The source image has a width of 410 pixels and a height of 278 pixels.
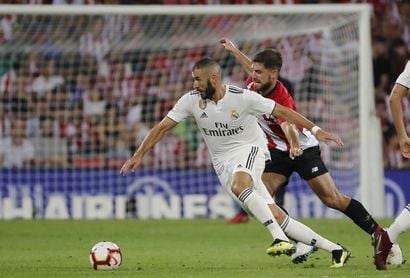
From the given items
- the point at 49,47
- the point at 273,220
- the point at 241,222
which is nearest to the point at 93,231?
the point at 241,222

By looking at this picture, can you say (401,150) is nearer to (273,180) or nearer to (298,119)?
(298,119)

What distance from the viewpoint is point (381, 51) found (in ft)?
73.7

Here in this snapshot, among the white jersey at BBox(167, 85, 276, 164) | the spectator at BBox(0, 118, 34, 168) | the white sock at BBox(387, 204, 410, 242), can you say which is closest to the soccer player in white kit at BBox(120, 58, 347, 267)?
the white jersey at BBox(167, 85, 276, 164)

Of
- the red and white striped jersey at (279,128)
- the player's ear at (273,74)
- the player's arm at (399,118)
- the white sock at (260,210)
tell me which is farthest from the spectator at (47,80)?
the player's arm at (399,118)

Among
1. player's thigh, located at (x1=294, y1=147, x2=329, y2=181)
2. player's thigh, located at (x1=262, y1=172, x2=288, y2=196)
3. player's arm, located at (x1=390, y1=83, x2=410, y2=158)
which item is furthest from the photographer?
player's thigh, located at (x1=262, y1=172, x2=288, y2=196)

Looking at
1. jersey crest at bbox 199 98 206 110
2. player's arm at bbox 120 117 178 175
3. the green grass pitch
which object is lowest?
the green grass pitch

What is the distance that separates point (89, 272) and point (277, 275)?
1.74 metres

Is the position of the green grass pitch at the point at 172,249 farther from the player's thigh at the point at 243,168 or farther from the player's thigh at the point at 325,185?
the player's thigh at the point at 243,168

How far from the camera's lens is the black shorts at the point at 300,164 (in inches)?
451

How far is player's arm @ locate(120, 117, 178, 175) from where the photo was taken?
1054 centimetres

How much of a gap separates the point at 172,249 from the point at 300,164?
248 cm

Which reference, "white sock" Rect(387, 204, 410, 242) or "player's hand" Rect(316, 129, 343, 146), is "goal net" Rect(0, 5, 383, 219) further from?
"player's hand" Rect(316, 129, 343, 146)

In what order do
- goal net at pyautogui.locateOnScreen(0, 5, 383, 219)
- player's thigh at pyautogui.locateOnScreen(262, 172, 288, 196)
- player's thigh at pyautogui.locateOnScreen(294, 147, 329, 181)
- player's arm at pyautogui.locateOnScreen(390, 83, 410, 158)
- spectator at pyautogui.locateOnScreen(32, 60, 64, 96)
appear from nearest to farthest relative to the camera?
player's arm at pyautogui.locateOnScreen(390, 83, 410, 158) < player's thigh at pyautogui.locateOnScreen(294, 147, 329, 181) < player's thigh at pyautogui.locateOnScreen(262, 172, 288, 196) < goal net at pyautogui.locateOnScreen(0, 5, 383, 219) < spectator at pyautogui.locateOnScreen(32, 60, 64, 96)

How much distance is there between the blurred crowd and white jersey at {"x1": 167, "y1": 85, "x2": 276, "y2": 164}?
916cm
